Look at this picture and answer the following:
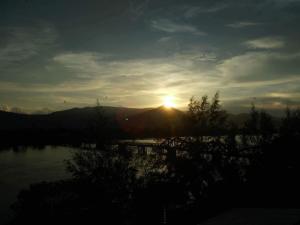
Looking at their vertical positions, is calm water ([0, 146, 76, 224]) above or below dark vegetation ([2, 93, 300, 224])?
below

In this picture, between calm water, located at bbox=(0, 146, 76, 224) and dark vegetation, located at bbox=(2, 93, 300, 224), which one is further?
calm water, located at bbox=(0, 146, 76, 224)

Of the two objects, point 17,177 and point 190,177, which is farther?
point 17,177

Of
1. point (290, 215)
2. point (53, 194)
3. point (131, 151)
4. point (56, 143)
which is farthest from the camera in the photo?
point (56, 143)

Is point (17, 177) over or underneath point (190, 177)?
underneath

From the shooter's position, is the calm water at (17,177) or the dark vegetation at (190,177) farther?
the calm water at (17,177)

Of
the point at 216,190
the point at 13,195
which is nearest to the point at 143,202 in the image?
the point at 216,190

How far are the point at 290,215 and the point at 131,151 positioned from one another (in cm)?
2399

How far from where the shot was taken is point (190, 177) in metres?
24.7

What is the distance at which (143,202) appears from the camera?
81.7 ft

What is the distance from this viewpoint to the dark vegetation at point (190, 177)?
904 inches

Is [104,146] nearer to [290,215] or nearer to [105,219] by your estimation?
[105,219]

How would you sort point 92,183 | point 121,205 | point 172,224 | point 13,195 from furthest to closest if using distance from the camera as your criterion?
point 13,195
point 92,183
point 121,205
point 172,224

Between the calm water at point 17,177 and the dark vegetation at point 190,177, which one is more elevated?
the dark vegetation at point 190,177

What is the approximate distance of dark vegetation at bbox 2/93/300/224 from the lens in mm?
22969
